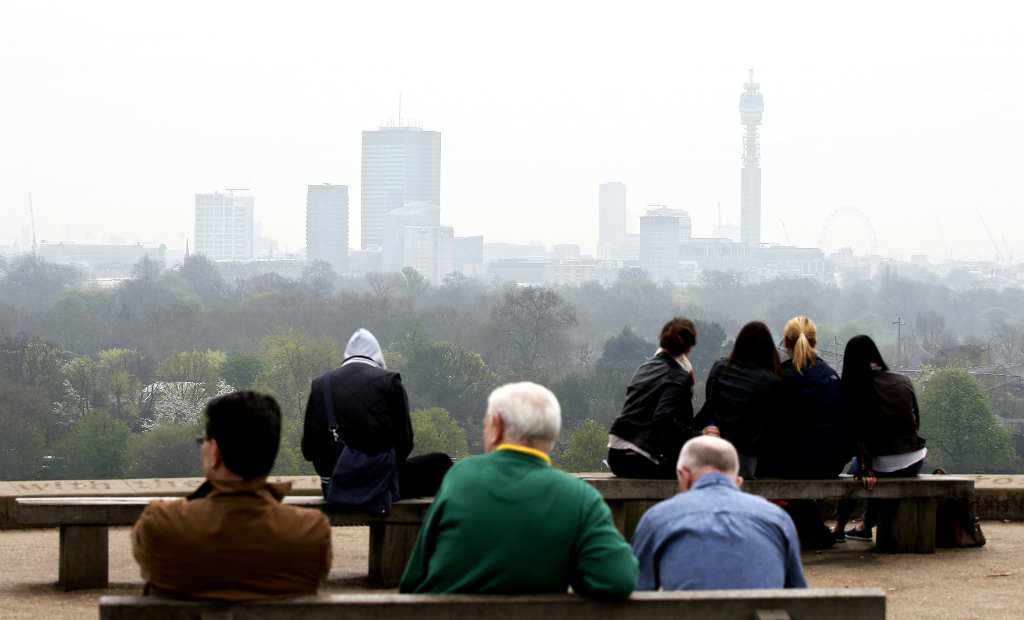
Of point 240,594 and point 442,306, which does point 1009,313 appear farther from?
point 240,594

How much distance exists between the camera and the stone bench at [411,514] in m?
4.81

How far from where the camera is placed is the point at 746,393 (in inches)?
217

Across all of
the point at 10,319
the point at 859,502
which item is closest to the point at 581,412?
the point at 10,319

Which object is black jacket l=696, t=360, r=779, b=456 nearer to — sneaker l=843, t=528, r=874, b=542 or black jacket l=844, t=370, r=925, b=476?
black jacket l=844, t=370, r=925, b=476

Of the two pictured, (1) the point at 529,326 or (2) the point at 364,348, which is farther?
(1) the point at 529,326

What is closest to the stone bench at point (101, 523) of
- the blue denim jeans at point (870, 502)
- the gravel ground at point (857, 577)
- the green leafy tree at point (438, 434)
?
the gravel ground at point (857, 577)

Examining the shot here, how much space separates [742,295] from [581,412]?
99670 mm

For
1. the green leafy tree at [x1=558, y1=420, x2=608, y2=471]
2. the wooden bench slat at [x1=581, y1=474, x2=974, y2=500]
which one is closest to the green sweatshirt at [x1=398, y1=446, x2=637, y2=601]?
the wooden bench slat at [x1=581, y1=474, x2=974, y2=500]

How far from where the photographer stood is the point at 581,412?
252ft

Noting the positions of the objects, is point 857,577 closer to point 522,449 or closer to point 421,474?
point 421,474

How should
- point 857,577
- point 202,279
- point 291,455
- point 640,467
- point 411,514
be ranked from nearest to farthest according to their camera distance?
point 411,514
point 857,577
point 640,467
point 291,455
point 202,279

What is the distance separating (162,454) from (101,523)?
62883mm

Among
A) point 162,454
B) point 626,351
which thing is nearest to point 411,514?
point 162,454

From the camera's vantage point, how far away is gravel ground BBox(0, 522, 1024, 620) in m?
4.59
